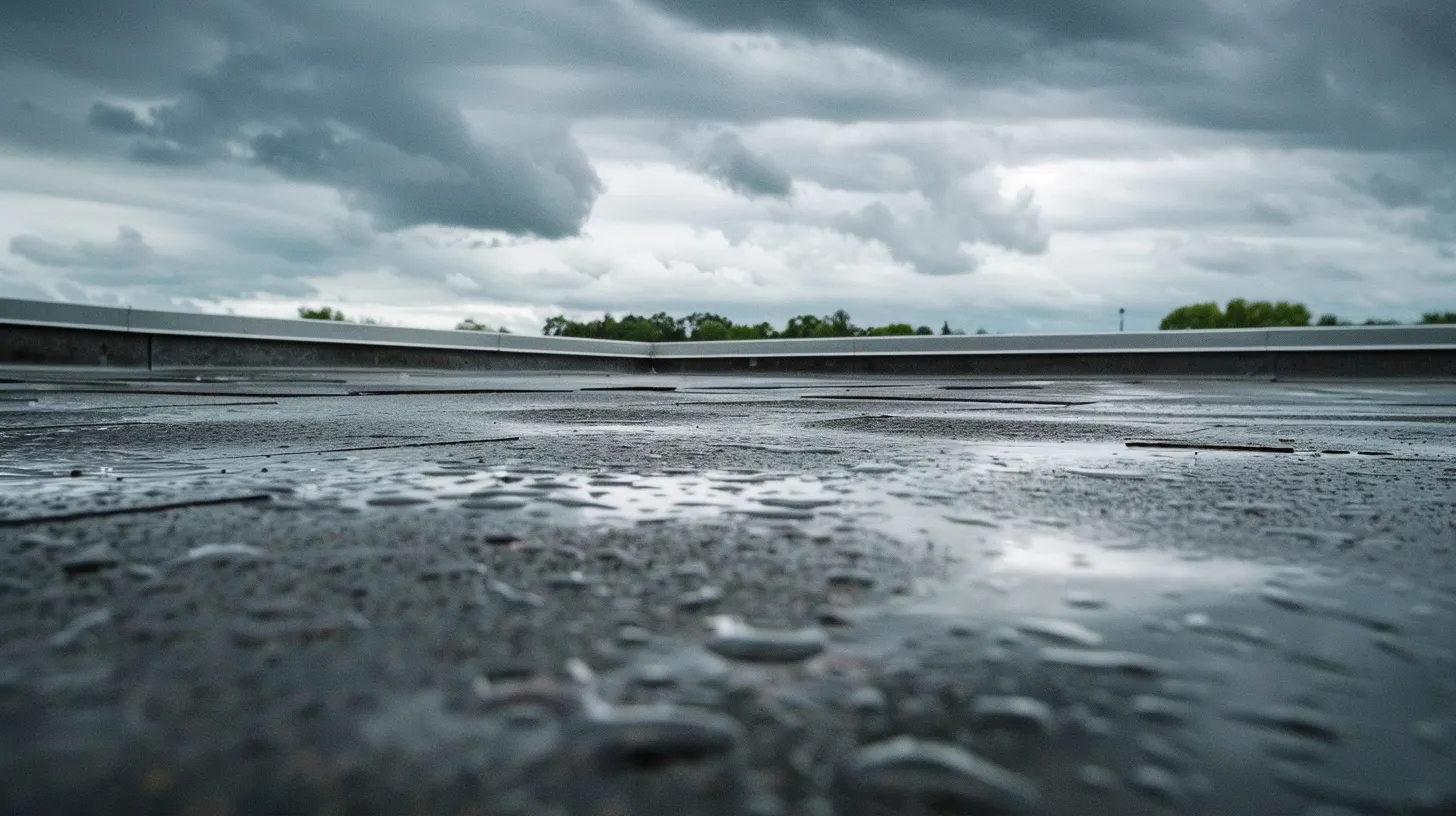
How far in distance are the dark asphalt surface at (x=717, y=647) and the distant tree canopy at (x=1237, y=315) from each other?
105702 millimetres

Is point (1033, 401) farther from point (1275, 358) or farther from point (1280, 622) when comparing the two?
point (1275, 358)

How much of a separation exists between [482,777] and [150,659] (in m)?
0.33

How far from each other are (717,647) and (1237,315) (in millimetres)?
116063

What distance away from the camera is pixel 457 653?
75 centimetres

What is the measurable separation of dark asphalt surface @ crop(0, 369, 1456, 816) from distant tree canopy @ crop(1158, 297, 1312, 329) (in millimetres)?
105702

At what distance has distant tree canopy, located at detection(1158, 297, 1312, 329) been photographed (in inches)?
3888

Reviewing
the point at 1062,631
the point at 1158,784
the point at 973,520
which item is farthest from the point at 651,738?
the point at 973,520

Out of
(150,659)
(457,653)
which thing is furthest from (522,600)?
(150,659)

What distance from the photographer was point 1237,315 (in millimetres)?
104375

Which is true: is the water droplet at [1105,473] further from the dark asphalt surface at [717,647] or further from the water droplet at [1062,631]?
the water droplet at [1062,631]

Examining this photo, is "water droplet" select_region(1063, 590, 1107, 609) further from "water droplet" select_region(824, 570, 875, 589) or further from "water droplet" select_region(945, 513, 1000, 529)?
"water droplet" select_region(945, 513, 1000, 529)

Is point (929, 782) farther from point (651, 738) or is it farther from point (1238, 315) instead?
point (1238, 315)

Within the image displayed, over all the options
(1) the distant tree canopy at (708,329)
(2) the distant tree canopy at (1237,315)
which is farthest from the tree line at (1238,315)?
(1) the distant tree canopy at (708,329)

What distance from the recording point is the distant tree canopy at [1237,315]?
98.8 metres
